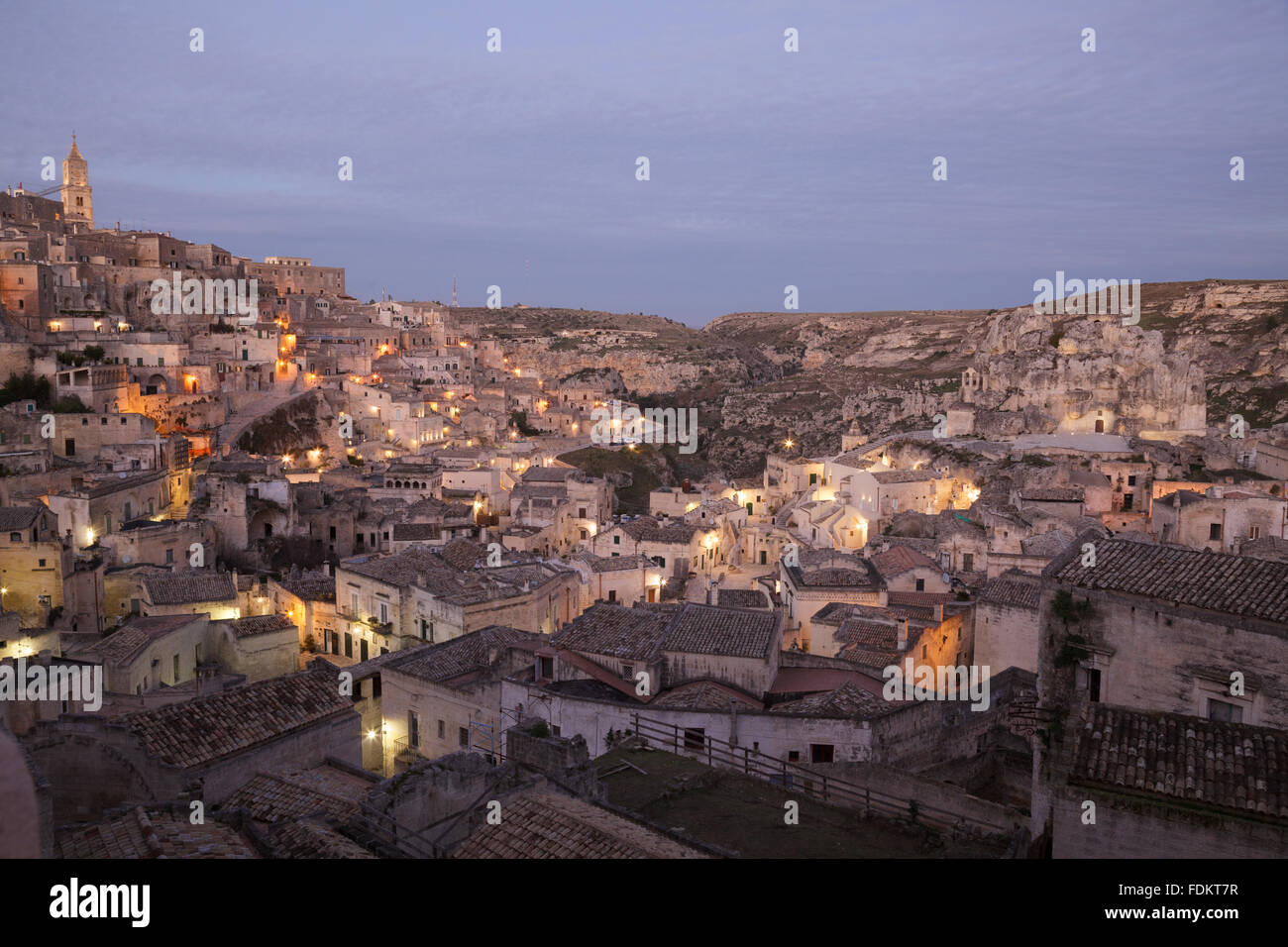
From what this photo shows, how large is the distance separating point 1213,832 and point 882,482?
38.6 meters

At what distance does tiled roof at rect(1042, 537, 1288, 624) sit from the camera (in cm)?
1297

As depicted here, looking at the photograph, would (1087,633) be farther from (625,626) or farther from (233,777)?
(233,777)

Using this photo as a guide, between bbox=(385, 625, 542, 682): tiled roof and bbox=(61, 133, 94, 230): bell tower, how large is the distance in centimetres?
8396

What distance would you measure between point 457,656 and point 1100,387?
2204 inches

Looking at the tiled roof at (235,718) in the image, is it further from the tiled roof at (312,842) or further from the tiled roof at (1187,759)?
the tiled roof at (1187,759)

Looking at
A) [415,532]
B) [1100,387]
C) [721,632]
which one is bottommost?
[415,532]

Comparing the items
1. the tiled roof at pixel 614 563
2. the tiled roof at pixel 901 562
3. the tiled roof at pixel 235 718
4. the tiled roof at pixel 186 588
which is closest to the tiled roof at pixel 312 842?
the tiled roof at pixel 235 718

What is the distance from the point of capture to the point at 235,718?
1536cm

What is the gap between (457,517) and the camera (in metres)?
43.9

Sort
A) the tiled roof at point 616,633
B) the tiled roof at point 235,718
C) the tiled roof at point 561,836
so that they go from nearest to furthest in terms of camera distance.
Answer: the tiled roof at point 561,836 < the tiled roof at point 235,718 < the tiled roof at point 616,633

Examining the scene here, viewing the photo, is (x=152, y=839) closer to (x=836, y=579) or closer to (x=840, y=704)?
(x=840, y=704)

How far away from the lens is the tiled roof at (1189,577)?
511 inches

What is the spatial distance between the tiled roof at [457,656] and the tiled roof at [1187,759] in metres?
12.6

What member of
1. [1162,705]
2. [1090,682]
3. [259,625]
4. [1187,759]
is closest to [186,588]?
[259,625]
